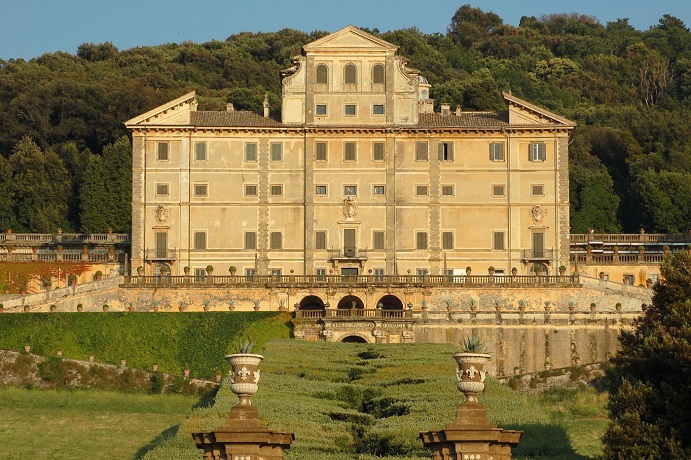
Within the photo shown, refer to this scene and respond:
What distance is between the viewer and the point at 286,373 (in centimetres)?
5334

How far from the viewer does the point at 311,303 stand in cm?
7506

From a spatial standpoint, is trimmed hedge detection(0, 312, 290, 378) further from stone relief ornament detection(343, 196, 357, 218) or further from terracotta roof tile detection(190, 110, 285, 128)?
terracotta roof tile detection(190, 110, 285, 128)

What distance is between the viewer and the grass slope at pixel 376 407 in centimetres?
3900

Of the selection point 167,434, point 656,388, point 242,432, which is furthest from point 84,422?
point 242,432

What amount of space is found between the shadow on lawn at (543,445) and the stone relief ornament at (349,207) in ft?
123

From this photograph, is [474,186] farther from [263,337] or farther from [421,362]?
[421,362]

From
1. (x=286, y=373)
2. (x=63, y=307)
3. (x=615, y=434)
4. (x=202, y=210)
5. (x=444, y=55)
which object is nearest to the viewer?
(x=615, y=434)

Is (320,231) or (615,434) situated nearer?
(615,434)

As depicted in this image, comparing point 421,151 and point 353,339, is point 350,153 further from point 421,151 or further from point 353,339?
point 353,339

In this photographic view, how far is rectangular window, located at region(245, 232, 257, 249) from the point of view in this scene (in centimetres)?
7844

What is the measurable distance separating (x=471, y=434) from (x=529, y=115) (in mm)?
55813

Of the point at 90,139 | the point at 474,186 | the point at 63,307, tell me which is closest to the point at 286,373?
the point at 63,307

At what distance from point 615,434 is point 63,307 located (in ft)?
129

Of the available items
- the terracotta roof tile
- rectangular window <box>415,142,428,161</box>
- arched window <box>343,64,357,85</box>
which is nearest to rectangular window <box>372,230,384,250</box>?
rectangular window <box>415,142,428,161</box>
